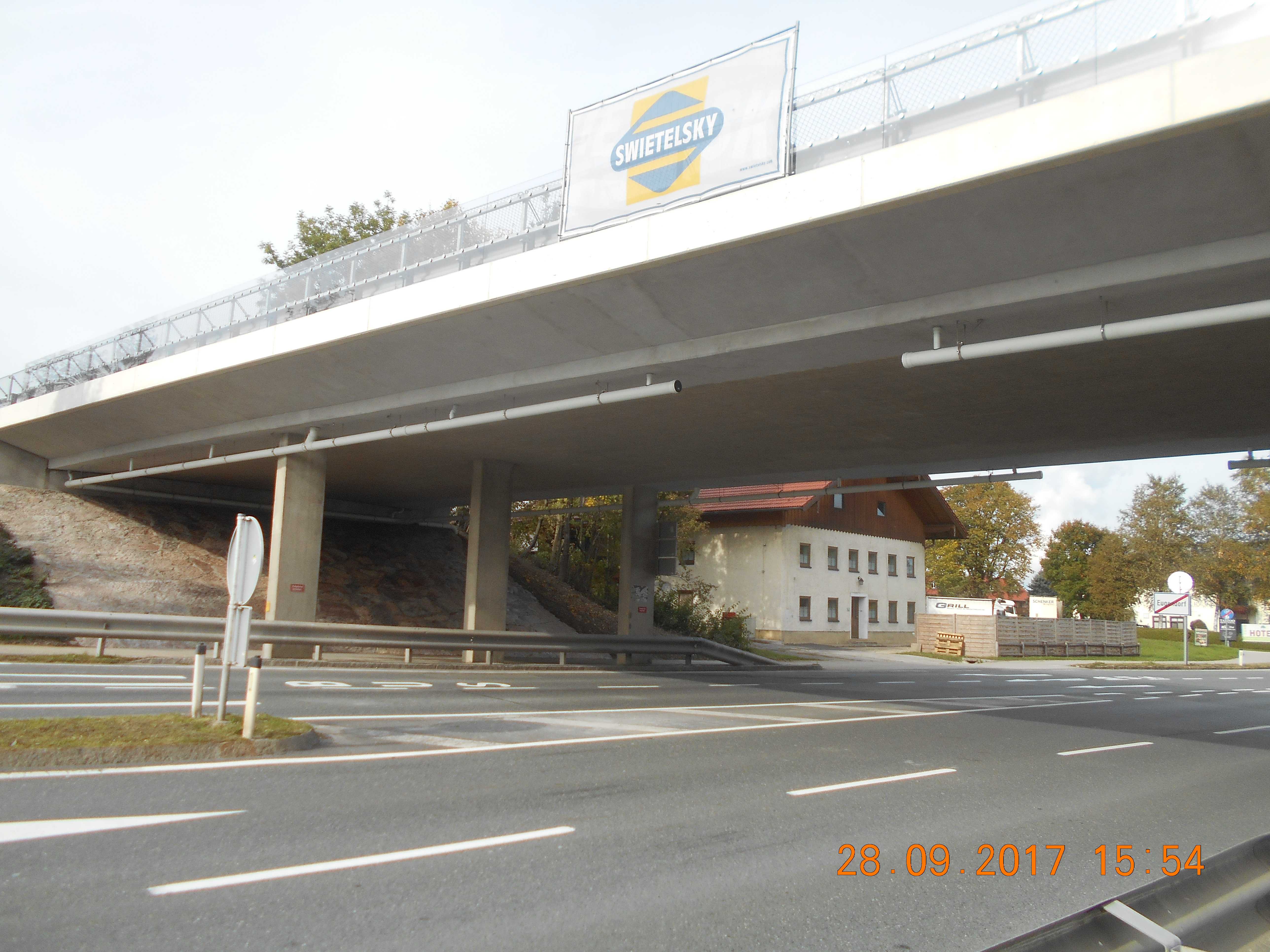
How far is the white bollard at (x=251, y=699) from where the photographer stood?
312 inches

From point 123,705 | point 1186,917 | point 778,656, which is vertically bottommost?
point 778,656

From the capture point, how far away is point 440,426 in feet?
53.0

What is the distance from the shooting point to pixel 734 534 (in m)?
41.0

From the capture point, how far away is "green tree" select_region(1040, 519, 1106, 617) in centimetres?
9931

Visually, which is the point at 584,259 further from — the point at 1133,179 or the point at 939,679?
the point at 939,679

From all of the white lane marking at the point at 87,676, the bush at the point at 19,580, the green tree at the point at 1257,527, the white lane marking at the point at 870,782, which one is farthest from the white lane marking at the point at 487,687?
the green tree at the point at 1257,527

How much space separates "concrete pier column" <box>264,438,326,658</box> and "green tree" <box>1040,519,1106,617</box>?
9427 centimetres

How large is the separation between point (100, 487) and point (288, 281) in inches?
664

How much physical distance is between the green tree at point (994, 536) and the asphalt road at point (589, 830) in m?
55.6

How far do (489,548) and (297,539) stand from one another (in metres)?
4.92

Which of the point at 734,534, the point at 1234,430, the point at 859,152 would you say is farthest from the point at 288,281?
the point at 734,534

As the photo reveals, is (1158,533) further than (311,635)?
Yes

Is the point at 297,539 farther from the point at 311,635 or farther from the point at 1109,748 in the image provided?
the point at 1109,748

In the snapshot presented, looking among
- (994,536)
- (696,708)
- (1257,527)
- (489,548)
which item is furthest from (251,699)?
(1257,527)
